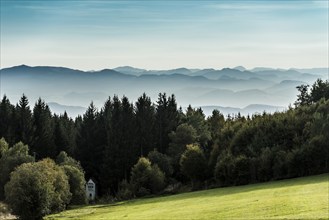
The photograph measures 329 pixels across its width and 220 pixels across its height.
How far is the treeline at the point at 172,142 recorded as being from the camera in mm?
73000

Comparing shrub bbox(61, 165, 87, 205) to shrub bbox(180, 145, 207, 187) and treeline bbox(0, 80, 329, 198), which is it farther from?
shrub bbox(180, 145, 207, 187)

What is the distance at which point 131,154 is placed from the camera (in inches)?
3812

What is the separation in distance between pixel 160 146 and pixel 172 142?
5856 millimetres

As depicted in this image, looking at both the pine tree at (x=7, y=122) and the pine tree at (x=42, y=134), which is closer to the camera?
the pine tree at (x=7, y=122)

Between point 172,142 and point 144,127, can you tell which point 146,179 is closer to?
point 172,142

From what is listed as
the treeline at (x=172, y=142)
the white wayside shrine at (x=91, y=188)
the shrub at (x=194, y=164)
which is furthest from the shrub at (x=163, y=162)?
the white wayside shrine at (x=91, y=188)

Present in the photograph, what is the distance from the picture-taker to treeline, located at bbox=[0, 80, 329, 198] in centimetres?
7300

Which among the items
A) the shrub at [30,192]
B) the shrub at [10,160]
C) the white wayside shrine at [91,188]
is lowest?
the white wayside shrine at [91,188]

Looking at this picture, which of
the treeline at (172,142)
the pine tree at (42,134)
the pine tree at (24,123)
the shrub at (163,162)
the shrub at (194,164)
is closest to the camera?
the treeline at (172,142)

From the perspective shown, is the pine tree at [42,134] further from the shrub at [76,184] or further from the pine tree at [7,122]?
the shrub at [76,184]

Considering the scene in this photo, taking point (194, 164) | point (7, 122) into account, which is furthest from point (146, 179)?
point (7, 122)

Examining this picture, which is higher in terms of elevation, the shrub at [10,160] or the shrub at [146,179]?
the shrub at [10,160]

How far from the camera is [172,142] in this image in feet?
317

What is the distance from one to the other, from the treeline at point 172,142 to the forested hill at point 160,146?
17cm
